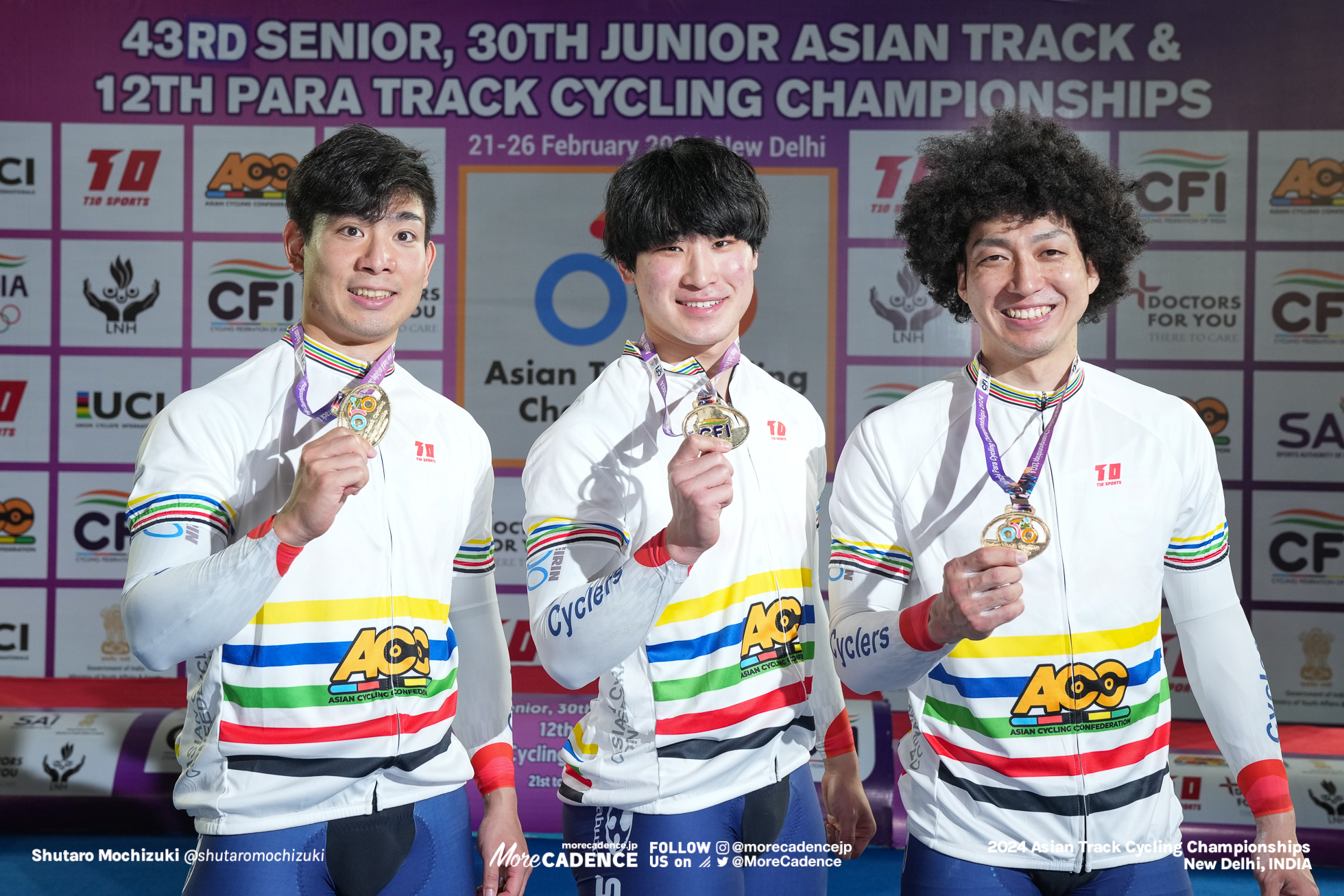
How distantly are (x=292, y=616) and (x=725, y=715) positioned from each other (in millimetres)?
772

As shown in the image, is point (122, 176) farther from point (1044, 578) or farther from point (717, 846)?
point (1044, 578)

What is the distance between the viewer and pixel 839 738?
199 cm

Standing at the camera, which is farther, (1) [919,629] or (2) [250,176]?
(2) [250,176]

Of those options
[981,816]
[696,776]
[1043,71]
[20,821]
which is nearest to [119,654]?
[20,821]

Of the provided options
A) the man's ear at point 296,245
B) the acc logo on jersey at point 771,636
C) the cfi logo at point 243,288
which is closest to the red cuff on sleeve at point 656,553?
the acc logo on jersey at point 771,636

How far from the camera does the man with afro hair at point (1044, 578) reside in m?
1.68

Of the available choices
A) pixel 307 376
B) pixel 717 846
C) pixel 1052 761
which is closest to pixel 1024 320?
pixel 1052 761

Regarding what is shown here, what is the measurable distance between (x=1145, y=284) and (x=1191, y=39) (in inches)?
44.0

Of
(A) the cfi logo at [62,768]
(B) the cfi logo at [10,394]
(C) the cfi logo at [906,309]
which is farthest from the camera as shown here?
(B) the cfi logo at [10,394]

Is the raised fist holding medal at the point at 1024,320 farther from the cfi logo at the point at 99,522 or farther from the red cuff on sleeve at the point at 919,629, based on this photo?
the cfi logo at the point at 99,522

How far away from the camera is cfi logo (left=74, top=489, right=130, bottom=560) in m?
4.82

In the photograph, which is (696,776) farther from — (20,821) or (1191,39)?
(1191,39)

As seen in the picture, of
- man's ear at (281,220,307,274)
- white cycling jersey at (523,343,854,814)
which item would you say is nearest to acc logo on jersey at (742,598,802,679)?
white cycling jersey at (523,343,854,814)

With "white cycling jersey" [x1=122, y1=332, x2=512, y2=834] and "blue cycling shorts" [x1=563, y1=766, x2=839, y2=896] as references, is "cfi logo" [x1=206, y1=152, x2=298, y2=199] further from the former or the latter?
"blue cycling shorts" [x1=563, y1=766, x2=839, y2=896]
